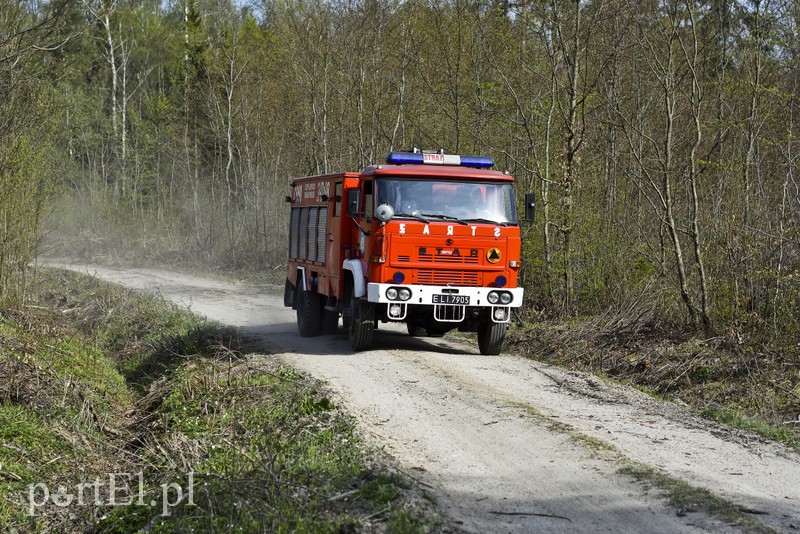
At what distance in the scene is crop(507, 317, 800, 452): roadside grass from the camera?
9977 mm

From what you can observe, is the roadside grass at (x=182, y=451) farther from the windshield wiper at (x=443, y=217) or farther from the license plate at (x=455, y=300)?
the windshield wiper at (x=443, y=217)

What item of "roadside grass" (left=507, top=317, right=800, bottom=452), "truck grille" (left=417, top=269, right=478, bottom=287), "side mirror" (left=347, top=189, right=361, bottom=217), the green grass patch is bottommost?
the green grass patch

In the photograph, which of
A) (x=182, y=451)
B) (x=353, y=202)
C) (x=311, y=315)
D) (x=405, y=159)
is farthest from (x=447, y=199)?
(x=182, y=451)

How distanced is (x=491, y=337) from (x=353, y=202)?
2.95 m

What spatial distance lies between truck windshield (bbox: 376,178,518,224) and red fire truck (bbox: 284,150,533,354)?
15mm

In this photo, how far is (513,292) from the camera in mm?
13359

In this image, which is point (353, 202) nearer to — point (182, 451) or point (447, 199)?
point (447, 199)

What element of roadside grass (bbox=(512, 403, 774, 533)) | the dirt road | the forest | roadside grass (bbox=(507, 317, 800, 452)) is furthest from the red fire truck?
roadside grass (bbox=(512, 403, 774, 533))

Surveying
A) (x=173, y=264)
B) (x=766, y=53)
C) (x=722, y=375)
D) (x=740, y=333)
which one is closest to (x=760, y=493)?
(x=722, y=375)

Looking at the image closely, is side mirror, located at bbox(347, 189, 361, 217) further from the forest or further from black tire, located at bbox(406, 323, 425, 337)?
the forest

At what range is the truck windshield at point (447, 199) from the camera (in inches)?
521

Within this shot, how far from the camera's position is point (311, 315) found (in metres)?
16.1

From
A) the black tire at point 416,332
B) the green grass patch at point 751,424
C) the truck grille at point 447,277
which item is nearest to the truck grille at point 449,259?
the truck grille at point 447,277

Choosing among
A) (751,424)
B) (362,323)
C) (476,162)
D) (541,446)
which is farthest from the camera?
(476,162)
